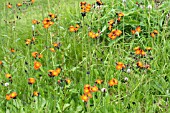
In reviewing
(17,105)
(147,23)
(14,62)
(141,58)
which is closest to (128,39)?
(147,23)

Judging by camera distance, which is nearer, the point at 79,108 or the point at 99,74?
the point at 79,108

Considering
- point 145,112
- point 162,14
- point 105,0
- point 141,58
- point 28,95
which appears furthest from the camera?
point 105,0

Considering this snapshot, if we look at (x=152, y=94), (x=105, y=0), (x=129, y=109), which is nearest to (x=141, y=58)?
(x=152, y=94)

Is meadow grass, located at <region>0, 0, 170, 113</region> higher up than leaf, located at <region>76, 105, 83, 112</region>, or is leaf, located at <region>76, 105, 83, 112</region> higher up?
meadow grass, located at <region>0, 0, 170, 113</region>

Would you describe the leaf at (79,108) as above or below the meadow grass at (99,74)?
below

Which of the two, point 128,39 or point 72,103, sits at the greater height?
point 128,39

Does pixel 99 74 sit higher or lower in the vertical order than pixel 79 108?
higher

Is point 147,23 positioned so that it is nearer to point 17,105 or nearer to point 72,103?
point 72,103

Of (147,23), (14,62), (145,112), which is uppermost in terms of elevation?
(147,23)

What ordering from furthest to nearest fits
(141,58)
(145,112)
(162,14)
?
(162,14) < (141,58) < (145,112)

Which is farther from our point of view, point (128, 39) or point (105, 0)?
point (105, 0)
